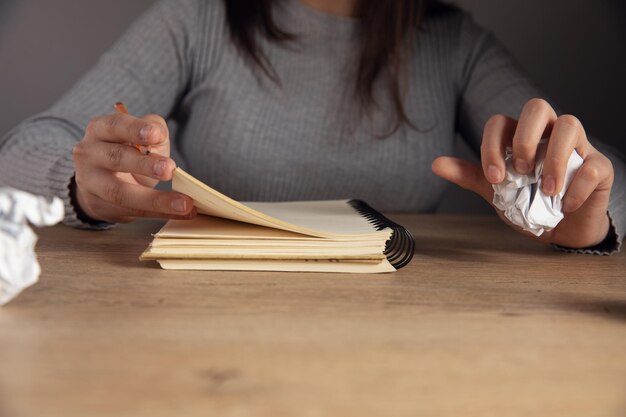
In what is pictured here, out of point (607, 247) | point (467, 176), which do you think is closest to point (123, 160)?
point (467, 176)

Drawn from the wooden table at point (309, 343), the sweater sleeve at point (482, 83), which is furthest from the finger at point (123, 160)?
the sweater sleeve at point (482, 83)

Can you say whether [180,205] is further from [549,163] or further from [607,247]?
[607,247]

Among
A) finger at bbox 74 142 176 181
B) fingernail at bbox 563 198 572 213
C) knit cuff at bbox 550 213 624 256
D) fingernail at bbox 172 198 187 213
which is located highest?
finger at bbox 74 142 176 181

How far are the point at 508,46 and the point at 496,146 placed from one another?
1183 millimetres

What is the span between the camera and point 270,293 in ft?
2.20

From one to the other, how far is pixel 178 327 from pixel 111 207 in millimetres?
419

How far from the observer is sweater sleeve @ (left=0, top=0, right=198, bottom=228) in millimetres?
1053

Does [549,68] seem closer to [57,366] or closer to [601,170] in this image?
[601,170]

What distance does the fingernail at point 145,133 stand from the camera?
2.64 ft

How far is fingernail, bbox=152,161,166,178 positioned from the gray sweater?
25.4 inches

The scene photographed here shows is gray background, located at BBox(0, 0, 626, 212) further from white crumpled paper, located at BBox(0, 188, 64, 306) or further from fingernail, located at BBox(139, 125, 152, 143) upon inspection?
white crumpled paper, located at BBox(0, 188, 64, 306)

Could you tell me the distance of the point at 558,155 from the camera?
789mm

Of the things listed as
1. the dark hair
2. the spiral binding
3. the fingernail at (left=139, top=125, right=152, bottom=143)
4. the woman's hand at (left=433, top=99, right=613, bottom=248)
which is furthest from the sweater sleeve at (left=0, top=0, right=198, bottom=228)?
the woman's hand at (left=433, top=99, right=613, bottom=248)

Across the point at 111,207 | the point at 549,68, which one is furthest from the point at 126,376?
the point at 549,68
